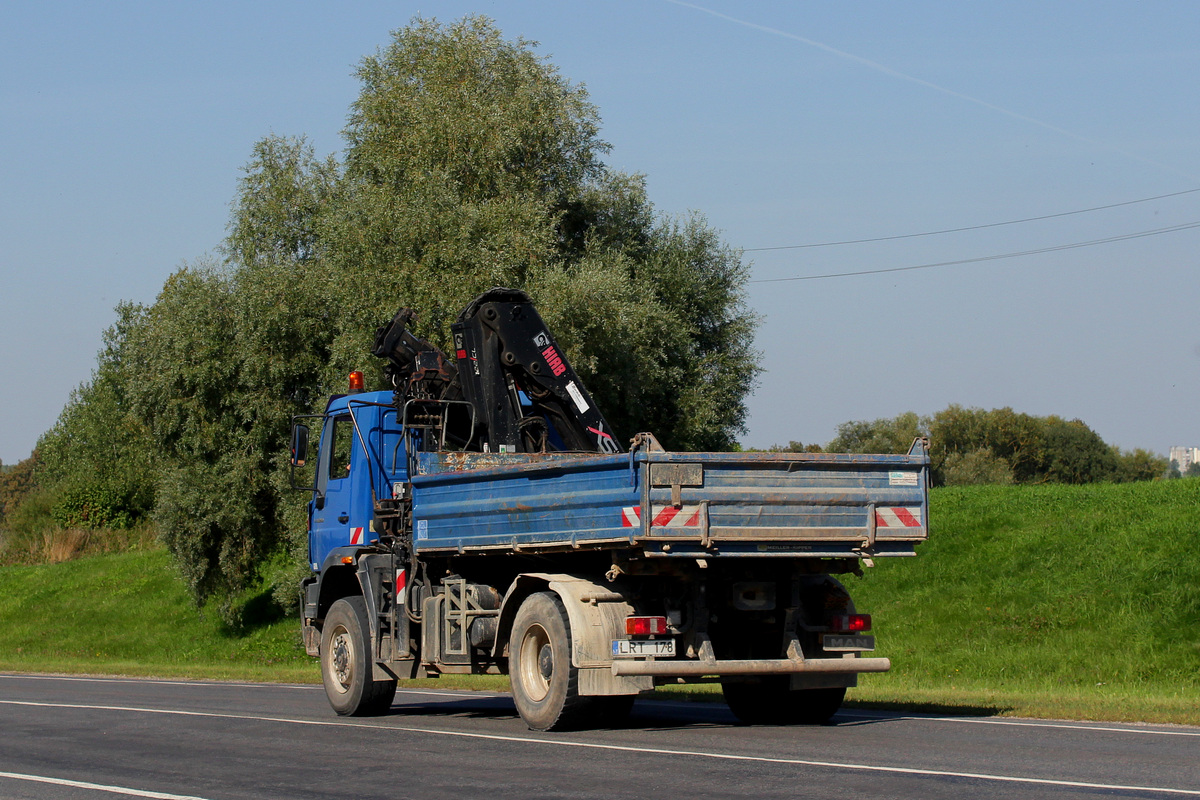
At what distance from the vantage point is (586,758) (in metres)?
9.51

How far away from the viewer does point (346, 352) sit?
2605 centimetres

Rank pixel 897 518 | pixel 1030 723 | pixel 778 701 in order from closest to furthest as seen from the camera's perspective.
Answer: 1. pixel 897 518
2. pixel 1030 723
3. pixel 778 701

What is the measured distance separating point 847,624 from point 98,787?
20.0ft

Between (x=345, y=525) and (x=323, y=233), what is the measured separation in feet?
48.1

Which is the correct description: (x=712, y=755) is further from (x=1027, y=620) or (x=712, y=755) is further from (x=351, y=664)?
(x=1027, y=620)

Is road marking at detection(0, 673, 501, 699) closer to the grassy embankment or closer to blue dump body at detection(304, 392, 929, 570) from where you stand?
the grassy embankment

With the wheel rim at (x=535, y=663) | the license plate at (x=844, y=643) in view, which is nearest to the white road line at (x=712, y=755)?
the wheel rim at (x=535, y=663)

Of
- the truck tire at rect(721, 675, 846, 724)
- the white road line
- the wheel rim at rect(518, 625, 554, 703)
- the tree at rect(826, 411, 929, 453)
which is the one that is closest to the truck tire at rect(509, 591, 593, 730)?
the wheel rim at rect(518, 625, 554, 703)

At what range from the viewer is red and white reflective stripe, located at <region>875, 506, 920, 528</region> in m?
11.2

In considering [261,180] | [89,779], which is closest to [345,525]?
[89,779]

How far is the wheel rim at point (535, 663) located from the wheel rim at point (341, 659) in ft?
10.6

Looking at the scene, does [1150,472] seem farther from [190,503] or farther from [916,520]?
[916,520]

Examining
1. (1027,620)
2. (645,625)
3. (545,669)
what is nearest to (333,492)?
(545,669)

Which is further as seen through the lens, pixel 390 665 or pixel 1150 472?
pixel 1150 472
